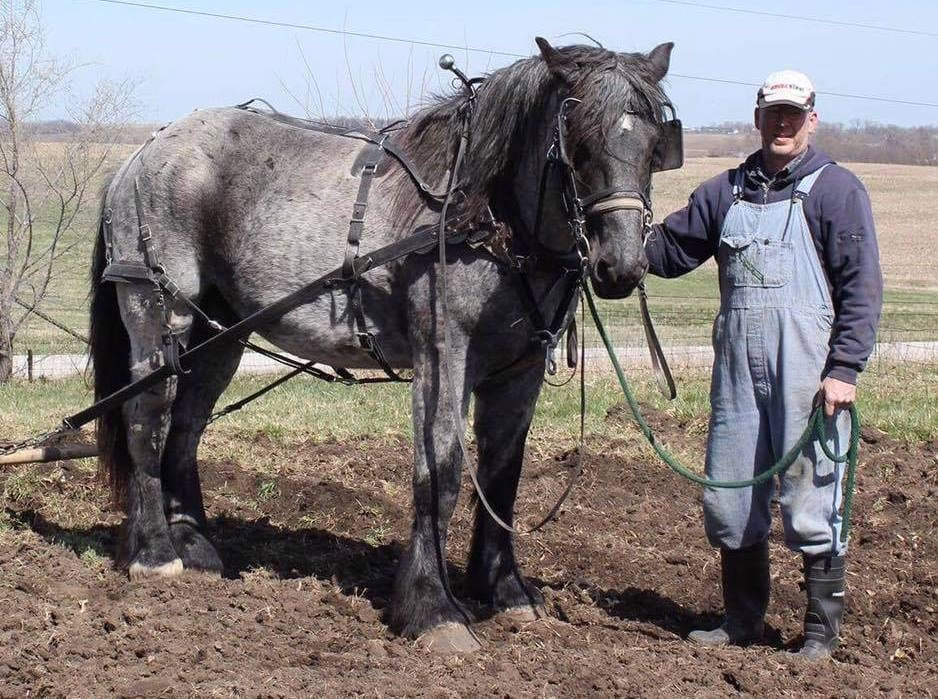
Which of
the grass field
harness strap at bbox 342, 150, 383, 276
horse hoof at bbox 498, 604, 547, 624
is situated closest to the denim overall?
horse hoof at bbox 498, 604, 547, 624

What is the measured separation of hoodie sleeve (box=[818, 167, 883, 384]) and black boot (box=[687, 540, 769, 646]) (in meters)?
0.88

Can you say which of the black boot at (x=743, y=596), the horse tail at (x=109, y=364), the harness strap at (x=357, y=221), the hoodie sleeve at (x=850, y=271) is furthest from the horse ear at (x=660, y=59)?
the horse tail at (x=109, y=364)

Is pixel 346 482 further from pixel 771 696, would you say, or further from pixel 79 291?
pixel 79 291

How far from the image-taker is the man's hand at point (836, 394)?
427cm

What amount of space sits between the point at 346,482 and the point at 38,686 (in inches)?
117

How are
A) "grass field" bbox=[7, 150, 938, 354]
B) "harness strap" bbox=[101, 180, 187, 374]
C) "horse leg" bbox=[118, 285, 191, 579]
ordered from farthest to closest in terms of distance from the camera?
"grass field" bbox=[7, 150, 938, 354] → "horse leg" bbox=[118, 285, 191, 579] → "harness strap" bbox=[101, 180, 187, 374]

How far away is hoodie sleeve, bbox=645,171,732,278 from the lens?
15.5ft

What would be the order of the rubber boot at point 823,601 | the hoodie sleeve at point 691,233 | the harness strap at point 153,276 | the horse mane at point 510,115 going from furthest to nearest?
the harness strap at point 153,276 < the hoodie sleeve at point 691,233 < the rubber boot at point 823,601 < the horse mane at point 510,115

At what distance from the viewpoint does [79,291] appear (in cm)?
2575

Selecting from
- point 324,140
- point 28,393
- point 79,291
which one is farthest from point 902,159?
point 324,140

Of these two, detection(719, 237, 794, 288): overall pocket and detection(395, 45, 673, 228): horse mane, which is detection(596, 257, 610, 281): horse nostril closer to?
detection(395, 45, 673, 228): horse mane

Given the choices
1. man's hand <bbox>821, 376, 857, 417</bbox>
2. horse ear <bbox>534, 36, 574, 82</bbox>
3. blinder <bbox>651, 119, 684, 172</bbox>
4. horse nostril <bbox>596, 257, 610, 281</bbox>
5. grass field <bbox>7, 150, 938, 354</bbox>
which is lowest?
grass field <bbox>7, 150, 938, 354</bbox>

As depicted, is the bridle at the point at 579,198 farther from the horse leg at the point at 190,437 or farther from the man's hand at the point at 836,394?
the horse leg at the point at 190,437

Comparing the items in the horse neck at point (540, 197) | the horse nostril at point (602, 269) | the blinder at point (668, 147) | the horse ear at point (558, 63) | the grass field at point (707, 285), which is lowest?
the grass field at point (707, 285)
